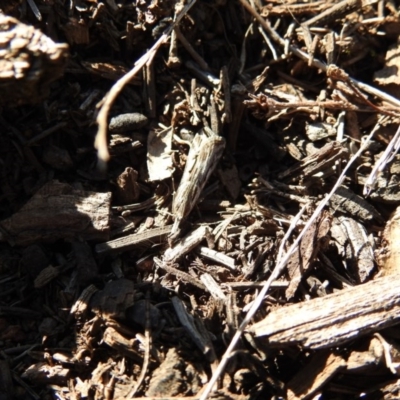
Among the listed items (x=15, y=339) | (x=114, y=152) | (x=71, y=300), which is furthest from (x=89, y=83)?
(x=15, y=339)

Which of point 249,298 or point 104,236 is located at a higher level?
point 104,236

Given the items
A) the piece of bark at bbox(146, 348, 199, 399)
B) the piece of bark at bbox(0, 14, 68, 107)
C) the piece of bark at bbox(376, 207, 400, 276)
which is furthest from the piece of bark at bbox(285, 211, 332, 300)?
the piece of bark at bbox(0, 14, 68, 107)

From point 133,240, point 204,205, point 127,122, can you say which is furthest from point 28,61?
point 204,205

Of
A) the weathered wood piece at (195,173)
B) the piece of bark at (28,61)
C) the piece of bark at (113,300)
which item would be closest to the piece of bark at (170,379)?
the piece of bark at (113,300)

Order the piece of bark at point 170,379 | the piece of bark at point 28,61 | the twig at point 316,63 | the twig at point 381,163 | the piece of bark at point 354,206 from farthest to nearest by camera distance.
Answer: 1. the twig at point 316,63
2. the piece of bark at point 354,206
3. the twig at point 381,163
4. the piece of bark at point 170,379
5. the piece of bark at point 28,61

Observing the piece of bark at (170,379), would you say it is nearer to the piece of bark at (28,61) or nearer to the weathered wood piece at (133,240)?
the weathered wood piece at (133,240)

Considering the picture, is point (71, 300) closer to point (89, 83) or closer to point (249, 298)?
point (249, 298)
